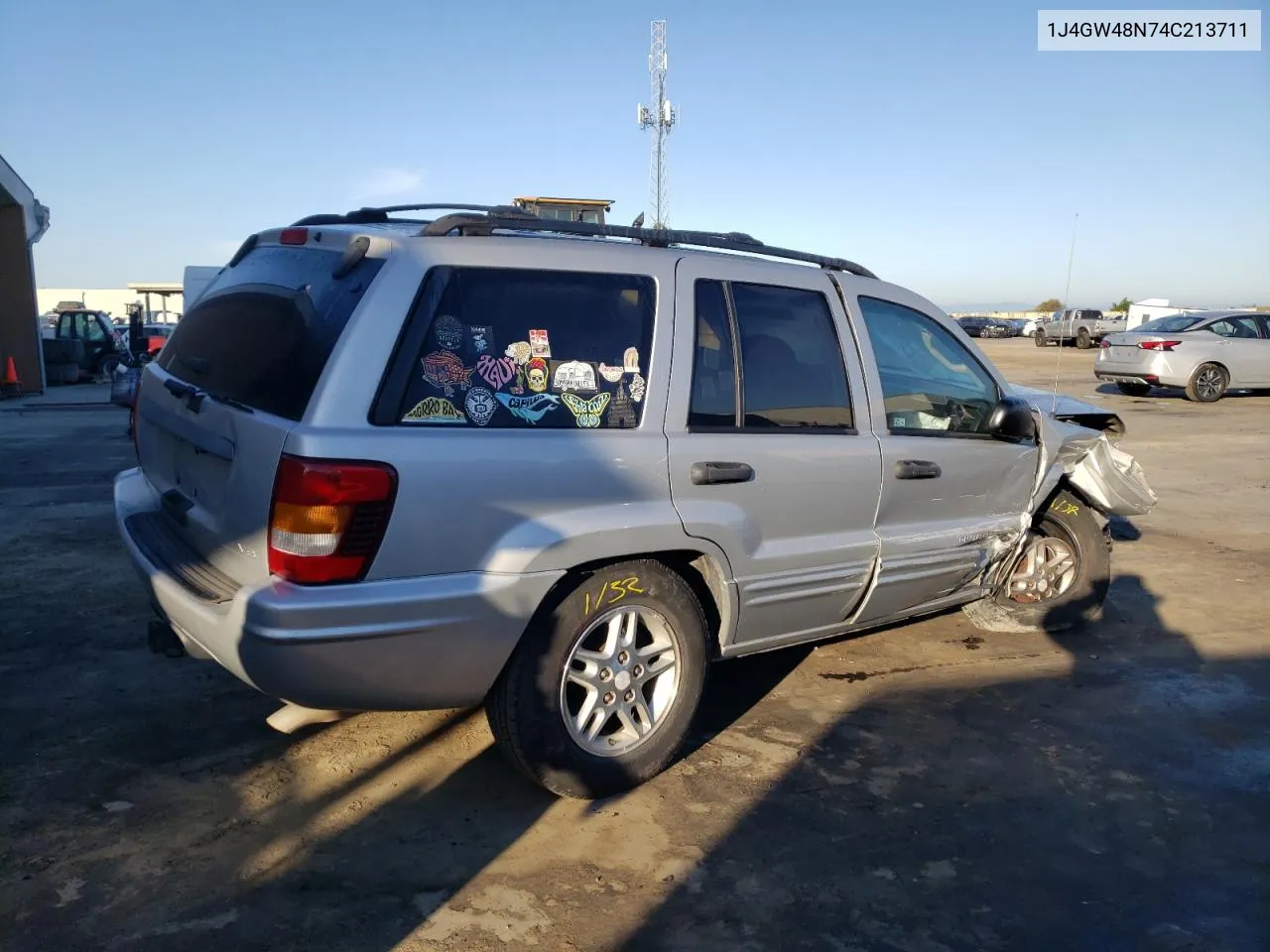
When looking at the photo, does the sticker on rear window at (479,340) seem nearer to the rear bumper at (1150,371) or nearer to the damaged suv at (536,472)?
the damaged suv at (536,472)

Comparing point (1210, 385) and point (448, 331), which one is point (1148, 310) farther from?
point (448, 331)

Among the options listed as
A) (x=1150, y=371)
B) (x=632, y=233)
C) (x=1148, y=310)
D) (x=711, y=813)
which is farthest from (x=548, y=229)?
(x=1148, y=310)

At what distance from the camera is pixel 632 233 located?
3660 millimetres

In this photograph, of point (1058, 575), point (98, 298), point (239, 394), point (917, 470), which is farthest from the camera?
point (98, 298)

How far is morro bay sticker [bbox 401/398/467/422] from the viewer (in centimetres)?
302

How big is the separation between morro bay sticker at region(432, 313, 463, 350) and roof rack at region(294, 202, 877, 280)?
287 mm

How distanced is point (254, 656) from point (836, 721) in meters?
2.36

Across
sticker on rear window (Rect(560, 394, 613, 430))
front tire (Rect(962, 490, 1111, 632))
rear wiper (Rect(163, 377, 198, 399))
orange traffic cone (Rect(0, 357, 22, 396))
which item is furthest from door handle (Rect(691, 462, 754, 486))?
orange traffic cone (Rect(0, 357, 22, 396))

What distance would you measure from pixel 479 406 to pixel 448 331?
0.25m

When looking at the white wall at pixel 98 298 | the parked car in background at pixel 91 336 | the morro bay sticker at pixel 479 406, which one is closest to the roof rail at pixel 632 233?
the morro bay sticker at pixel 479 406

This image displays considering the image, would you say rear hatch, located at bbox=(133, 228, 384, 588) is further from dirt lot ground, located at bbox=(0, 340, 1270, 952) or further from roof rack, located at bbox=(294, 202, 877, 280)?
dirt lot ground, located at bbox=(0, 340, 1270, 952)

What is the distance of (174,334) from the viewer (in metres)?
4.14

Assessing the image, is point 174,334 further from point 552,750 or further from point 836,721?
point 836,721

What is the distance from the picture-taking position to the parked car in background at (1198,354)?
17328 mm
